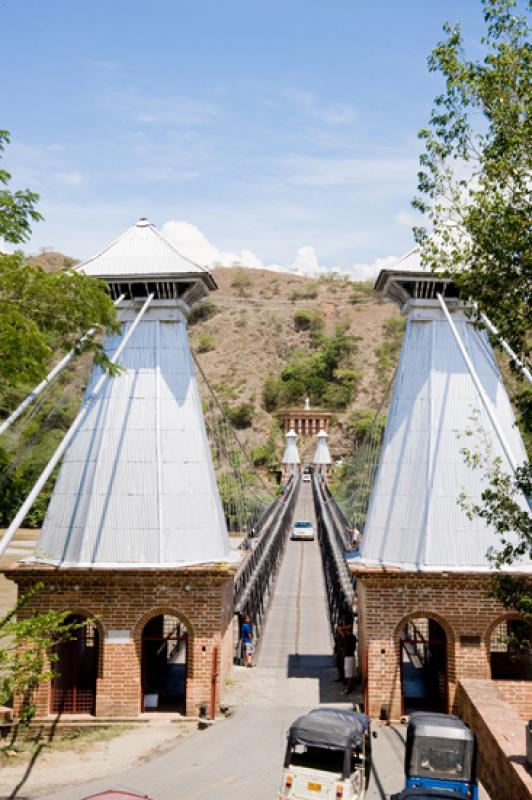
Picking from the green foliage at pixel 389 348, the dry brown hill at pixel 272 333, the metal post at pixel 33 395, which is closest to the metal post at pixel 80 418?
the metal post at pixel 33 395

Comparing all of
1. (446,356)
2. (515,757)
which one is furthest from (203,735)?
(446,356)

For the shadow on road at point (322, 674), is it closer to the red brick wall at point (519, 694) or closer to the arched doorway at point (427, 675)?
the arched doorway at point (427, 675)

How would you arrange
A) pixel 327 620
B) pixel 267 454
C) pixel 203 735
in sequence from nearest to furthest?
1. pixel 203 735
2. pixel 327 620
3. pixel 267 454

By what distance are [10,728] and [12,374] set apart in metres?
7.91

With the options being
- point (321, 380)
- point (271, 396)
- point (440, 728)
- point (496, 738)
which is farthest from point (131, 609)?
point (321, 380)

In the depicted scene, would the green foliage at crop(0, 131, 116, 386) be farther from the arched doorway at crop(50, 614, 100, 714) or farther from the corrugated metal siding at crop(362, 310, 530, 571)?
the corrugated metal siding at crop(362, 310, 530, 571)

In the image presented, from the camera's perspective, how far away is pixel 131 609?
14.3m

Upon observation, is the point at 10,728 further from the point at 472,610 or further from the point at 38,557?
the point at 472,610

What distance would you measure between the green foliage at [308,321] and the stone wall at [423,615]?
129127 millimetres

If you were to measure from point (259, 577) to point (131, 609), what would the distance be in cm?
1028

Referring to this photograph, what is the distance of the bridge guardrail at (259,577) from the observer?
21.0 m

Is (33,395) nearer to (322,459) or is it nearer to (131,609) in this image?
(131,609)

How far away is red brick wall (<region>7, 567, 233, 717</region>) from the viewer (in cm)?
1413

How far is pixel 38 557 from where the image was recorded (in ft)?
49.4
